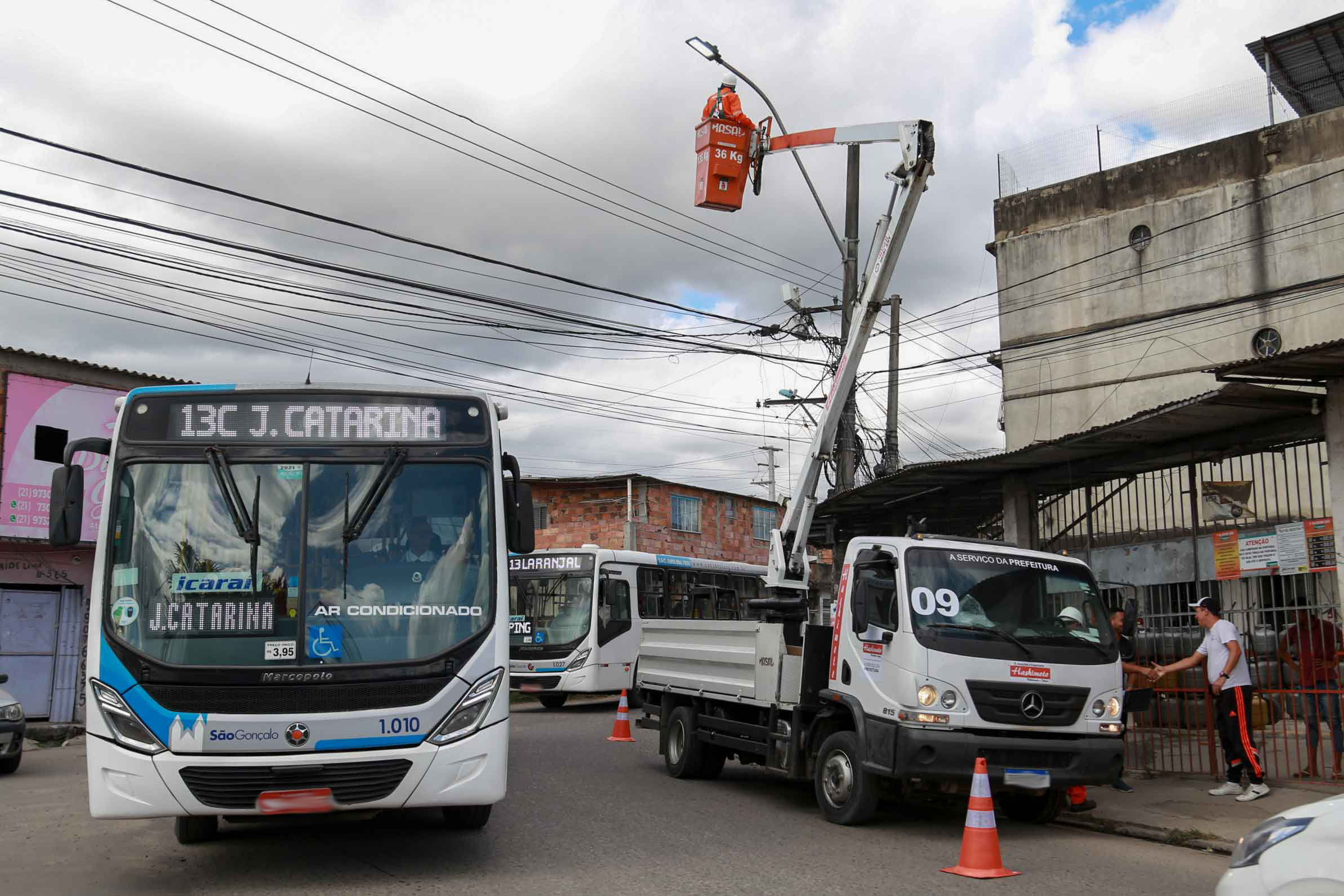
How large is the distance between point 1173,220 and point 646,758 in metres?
18.2

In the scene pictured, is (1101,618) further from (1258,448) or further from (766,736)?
(1258,448)

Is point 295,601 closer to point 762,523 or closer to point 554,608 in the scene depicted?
point 554,608

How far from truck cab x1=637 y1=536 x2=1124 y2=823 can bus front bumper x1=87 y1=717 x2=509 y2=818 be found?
3.45 metres

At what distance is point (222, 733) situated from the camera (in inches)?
264

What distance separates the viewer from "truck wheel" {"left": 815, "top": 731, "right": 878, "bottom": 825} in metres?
8.97

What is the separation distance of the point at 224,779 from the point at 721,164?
9816mm

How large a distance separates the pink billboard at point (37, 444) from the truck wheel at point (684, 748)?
1054 centimetres

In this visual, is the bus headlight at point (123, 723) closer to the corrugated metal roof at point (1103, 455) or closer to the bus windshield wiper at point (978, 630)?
the bus windshield wiper at point (978, 630)

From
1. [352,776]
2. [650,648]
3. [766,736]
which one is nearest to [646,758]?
[650,648]

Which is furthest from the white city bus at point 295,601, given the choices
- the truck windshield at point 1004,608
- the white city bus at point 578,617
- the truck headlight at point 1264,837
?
the white city bus at point 578,617

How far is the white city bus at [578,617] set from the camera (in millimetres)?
21484

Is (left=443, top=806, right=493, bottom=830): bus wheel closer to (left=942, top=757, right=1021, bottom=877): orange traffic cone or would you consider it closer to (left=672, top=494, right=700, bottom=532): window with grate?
(left=942, top=757, right=1021, bottom=877): orange traffic cone

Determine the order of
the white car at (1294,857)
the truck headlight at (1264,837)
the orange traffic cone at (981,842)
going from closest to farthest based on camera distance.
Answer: the white car at (1294,857), the truck headlight at (1264,837), the orange traffic cone at (981,842)

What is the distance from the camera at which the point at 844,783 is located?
9.23m
